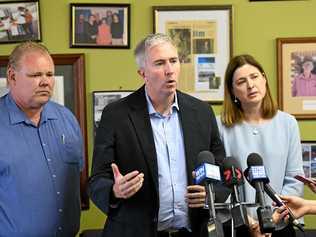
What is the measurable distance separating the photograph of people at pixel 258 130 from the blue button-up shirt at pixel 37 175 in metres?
0.71

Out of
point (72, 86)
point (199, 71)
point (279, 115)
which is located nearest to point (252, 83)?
point (279, 115)

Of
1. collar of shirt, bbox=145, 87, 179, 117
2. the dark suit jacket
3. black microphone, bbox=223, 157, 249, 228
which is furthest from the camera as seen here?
collar of shirt, bbox=145, 87, 179, 117

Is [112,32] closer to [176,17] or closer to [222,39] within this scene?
[176,17]

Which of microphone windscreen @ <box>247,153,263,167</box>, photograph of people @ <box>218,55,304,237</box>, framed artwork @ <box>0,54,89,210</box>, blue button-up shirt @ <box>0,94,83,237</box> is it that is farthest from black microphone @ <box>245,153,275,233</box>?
framed artwork @ <box>0,54,89,210</box>

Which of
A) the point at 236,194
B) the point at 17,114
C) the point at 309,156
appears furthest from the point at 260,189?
the point at 309,156

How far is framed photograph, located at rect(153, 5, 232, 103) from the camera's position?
9.69 ft

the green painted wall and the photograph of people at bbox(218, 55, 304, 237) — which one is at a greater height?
the green painted wall

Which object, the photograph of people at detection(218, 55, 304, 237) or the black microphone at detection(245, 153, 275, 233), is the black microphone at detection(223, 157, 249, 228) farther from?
the photograph of people at detection(218, 55, 304, 237)

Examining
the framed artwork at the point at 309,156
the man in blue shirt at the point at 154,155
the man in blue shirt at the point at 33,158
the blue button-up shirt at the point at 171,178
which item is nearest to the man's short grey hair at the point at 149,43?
the man in blue shirt at the point at 154,155

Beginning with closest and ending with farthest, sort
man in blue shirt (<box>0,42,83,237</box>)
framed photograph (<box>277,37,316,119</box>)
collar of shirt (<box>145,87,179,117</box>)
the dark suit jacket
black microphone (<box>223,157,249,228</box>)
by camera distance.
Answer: black microphone (<box>223,157,249,228</box>) → the dark suit jacket → collar of shirt (<box>145,87,179,117</box>) → man in blue shirt (<box>0,42,83,237</box>) → framed photograph (<box>277,37,316,119</box>)

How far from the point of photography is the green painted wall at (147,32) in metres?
2.96

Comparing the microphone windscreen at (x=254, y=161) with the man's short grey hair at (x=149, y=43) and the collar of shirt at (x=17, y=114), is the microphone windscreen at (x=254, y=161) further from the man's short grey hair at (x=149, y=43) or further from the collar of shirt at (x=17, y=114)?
the collar of shirt at (x=17, y=114)

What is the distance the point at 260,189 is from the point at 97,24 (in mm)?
1835

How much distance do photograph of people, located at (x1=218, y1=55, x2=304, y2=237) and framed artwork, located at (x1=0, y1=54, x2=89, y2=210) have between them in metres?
1.01
